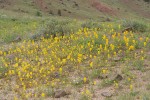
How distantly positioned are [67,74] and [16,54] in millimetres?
2804

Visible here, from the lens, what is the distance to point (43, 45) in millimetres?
11883

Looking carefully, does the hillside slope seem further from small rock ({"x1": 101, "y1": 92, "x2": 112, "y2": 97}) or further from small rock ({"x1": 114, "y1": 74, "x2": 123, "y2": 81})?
small rock ({"x1": 101, "y1": 92, "x2": 112, "y2": 97})

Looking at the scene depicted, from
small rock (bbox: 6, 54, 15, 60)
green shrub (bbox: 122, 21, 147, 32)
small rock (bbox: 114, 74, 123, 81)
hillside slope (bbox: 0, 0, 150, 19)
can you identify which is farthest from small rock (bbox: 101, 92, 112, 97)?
hillside slope (bbox: 0, 0, 150, 19)

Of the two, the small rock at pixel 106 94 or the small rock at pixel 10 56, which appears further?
the small rock at pixel 10 56

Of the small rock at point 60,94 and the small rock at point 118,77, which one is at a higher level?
the small rock at point 118,77

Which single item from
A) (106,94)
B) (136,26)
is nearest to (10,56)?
(136,26)

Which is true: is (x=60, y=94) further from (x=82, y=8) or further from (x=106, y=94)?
(x=82, y=8)

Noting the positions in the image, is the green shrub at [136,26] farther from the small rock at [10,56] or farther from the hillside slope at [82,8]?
the hillside slope at [82,8]

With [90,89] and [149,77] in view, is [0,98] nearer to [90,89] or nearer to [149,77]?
[90,89]

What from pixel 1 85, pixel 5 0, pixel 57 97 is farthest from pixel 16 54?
pixel 5 0

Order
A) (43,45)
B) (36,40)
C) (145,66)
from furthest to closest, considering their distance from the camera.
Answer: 1. (36,40)
2. (43,45)
3. (145,66)

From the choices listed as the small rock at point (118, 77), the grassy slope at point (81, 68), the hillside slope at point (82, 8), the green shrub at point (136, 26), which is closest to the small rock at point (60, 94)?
the grassy slope at point (81, 68)

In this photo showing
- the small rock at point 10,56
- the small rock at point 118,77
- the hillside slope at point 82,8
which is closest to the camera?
the small rock at point 118,77

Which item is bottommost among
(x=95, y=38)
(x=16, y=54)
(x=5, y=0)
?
(x=5, y=0)
